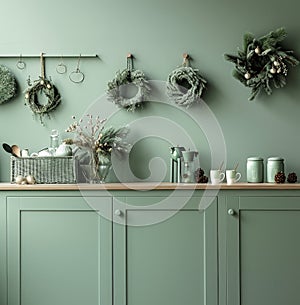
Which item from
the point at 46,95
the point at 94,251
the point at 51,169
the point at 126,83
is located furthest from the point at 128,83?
the point at 94,251

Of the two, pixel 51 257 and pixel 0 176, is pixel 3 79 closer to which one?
pixel 0 176

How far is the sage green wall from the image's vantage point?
3.71 metres

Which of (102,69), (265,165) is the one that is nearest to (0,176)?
(102,69)

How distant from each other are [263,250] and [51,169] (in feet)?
4.37

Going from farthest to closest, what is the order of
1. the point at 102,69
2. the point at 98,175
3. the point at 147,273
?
the point at 102,69, the point at 98,175, the point at 147,273

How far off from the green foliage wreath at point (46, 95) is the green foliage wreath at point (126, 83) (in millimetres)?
357

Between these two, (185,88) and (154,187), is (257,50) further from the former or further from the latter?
(154,187)

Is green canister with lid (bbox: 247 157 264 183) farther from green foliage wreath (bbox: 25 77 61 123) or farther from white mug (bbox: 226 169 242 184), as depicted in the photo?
green foliage wreath (bbox: 25 77 61 123)

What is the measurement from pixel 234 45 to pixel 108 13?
0.84 m

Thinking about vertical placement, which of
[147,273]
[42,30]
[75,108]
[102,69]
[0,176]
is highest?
[42,30]

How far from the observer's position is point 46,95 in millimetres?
3762

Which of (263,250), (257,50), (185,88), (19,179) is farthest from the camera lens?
(185,88)

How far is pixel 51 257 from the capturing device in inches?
131

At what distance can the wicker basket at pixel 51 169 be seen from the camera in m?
3.50
